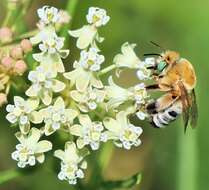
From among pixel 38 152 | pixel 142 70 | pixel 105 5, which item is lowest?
pixel 38 152

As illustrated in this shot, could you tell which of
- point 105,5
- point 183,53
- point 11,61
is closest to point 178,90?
point 11,61

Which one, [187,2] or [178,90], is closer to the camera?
[178,90]

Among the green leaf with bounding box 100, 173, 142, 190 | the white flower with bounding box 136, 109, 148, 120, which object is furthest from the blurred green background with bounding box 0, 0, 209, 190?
the white flower with bounding box 136, 109, 148, 120

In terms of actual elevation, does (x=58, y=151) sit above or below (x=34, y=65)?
below

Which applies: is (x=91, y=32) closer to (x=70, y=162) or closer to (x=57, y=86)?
(x=57, y=86)

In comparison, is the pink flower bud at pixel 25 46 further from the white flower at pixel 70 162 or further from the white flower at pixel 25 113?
the white flower at pixel 70 162

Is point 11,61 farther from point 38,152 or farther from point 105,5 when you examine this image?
point 105,5

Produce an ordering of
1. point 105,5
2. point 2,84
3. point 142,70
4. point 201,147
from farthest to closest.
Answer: point 105,5 < point 201,147 < point 142,70 < point 2,84
